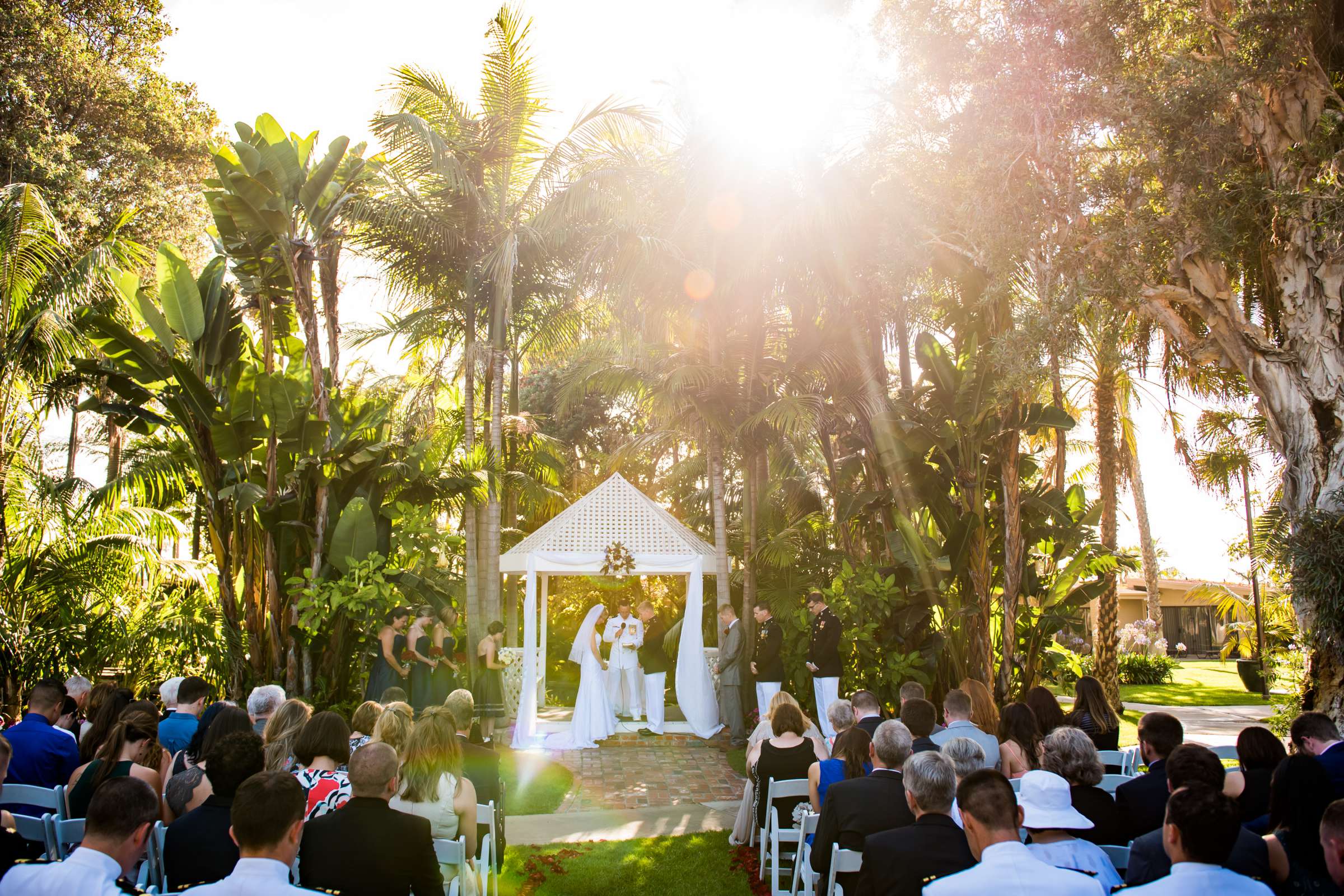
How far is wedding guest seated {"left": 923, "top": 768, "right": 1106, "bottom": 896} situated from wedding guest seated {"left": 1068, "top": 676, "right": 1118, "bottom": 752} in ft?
11.6

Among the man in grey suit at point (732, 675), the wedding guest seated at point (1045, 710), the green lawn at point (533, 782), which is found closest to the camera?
Answer: the wedding guest seated at point (1045, 710)

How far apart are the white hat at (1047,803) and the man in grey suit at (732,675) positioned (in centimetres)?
831

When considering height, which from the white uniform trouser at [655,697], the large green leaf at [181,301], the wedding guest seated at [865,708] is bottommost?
the white uniform trouser at [655,697]

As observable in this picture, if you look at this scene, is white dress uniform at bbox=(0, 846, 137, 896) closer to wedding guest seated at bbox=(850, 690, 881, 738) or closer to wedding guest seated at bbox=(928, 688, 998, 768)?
wedding guest seated at bbox=(850, 690, 881, 738)

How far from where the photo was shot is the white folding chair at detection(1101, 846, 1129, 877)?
4.25 metres

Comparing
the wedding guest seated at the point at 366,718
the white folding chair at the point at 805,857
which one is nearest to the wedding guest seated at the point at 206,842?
the wedding guest seated at the point at 366,718

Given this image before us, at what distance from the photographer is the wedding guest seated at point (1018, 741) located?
17.6ft

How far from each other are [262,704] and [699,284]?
355 inches

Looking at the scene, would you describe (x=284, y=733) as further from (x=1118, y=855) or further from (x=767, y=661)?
(x=767, y=661)

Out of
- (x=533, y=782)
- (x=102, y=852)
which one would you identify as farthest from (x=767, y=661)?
(x=102, y=852)

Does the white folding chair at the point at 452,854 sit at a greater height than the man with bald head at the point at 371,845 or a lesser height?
lesser

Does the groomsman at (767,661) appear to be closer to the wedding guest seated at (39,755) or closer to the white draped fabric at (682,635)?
the white draped fabric at (682,635)

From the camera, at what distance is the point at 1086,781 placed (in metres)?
4.36

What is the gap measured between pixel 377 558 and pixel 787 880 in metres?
6.21
